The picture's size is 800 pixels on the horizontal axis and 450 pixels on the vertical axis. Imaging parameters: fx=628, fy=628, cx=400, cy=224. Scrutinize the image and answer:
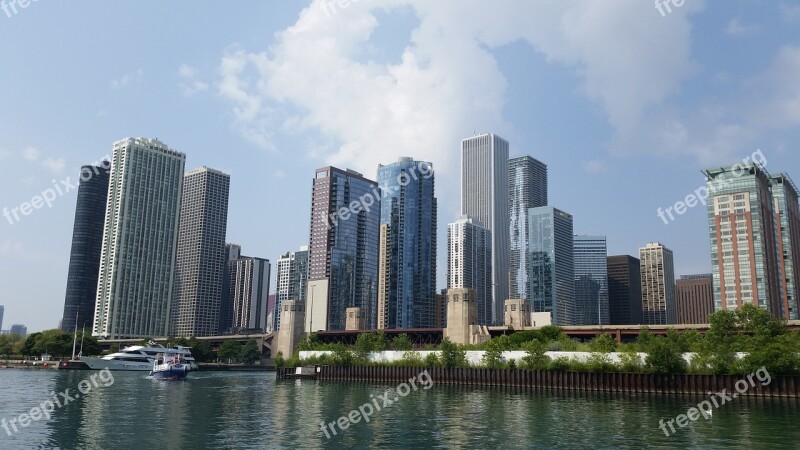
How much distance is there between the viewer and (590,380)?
120 metres

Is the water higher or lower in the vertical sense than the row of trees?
lower

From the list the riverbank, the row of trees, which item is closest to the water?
the riverbank

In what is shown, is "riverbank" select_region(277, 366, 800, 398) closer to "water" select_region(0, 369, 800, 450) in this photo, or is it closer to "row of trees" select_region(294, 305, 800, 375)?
"row of trees" select_region(294, 305, 800, 375)

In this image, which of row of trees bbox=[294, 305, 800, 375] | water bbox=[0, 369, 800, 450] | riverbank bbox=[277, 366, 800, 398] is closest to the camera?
water bbox=[0, 369, 800, 450]

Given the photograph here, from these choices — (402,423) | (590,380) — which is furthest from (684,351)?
(402,423)

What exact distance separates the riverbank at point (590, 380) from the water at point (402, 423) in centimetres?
742

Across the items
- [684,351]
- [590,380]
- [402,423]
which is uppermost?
[684,351]

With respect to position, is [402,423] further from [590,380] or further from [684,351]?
[684,351]

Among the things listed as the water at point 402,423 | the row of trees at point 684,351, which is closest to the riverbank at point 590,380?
the row of trees at point 684,351

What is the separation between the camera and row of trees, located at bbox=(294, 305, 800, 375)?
337 feet

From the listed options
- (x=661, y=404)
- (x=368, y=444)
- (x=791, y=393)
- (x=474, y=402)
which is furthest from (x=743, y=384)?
(x=368, y=444)

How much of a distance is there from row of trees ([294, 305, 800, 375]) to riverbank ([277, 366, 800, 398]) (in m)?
1.40

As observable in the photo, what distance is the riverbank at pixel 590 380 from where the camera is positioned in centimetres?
10025

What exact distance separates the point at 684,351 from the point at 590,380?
1878cm
